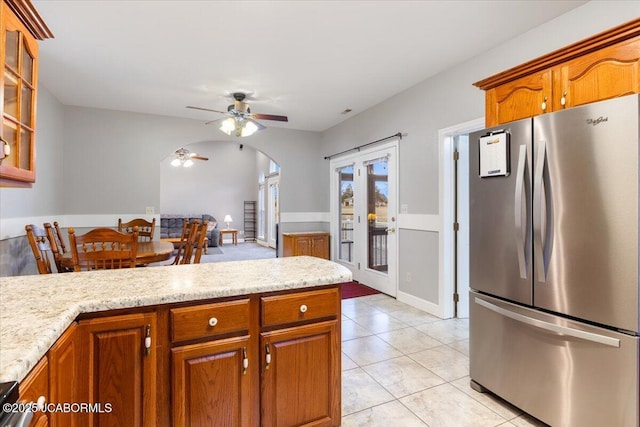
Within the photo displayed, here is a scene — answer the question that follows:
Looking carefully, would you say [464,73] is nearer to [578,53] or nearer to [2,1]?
[578,53]

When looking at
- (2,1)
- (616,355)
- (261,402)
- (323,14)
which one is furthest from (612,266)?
(2,1)

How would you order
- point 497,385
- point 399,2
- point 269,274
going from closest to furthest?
point 269,274, point 497,385, point 399,2

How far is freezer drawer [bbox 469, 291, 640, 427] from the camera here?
1507mm

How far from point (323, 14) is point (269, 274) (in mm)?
2052

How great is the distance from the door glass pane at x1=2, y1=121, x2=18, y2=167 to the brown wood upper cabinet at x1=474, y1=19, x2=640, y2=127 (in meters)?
2.70

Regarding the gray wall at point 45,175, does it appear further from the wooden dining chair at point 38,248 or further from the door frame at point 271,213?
the door frame at point 271,213

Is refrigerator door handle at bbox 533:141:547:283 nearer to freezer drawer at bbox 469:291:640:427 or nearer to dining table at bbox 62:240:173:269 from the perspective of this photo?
freezer drawer at bbox 469:291:640:427

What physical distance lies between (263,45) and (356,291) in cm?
335

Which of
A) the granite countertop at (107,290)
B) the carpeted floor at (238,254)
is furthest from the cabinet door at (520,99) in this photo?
the carpeted floor at (238,254)

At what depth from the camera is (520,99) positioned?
6.82 ft

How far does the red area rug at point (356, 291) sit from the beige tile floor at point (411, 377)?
820 millimetres

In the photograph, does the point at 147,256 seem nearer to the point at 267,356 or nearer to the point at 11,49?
the point at 11,49

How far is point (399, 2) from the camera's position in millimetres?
2389

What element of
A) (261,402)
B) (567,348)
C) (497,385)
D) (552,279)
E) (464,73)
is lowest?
(497,385)
